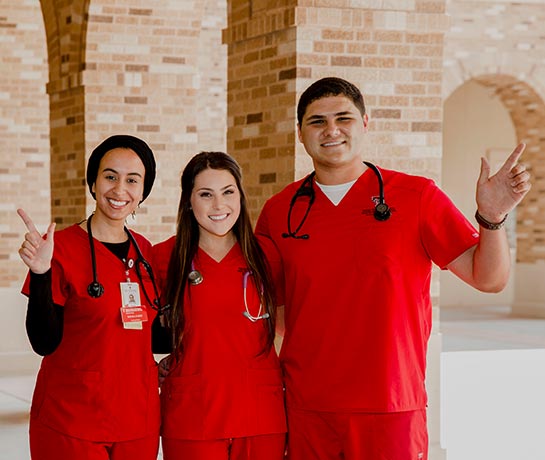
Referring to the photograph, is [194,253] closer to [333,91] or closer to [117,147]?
[117,147]

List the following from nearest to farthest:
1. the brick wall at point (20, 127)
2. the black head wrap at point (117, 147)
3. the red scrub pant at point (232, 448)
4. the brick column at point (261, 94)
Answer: the red scrub pant at point (232, 448) < the black head wrap at point (117, 147) < the brick column at point (261, 94) < the brick wall at point (20, 127)

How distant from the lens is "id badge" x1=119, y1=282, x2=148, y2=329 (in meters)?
3.42

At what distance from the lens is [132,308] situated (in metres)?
3.45

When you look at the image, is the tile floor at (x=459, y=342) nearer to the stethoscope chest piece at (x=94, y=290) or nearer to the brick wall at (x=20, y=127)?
the stethoscope chest piece at (x=94, y=290)

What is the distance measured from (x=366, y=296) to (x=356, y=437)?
48cm

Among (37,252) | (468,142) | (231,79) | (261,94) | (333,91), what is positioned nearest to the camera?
(37,252)

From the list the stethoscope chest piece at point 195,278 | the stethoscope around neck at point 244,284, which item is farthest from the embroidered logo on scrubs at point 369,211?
the stethoscope chest piece at point 195,278

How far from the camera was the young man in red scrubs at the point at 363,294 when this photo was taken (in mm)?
3482

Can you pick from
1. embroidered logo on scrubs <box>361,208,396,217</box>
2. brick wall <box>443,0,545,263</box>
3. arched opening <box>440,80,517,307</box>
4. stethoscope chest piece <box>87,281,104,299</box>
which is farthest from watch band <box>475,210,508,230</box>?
arched opening <box>440,80,517,307</box>

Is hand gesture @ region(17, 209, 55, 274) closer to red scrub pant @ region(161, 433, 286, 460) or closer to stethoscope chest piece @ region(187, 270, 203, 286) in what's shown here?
stethoscope chest piece @ region(187, 270, 203, 286)

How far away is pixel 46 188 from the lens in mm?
14305

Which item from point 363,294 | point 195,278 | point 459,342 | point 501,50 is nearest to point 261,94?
point 195,278

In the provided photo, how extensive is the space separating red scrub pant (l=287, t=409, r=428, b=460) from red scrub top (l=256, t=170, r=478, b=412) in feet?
0.13

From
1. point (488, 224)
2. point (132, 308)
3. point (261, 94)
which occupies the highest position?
point (261, 94)
